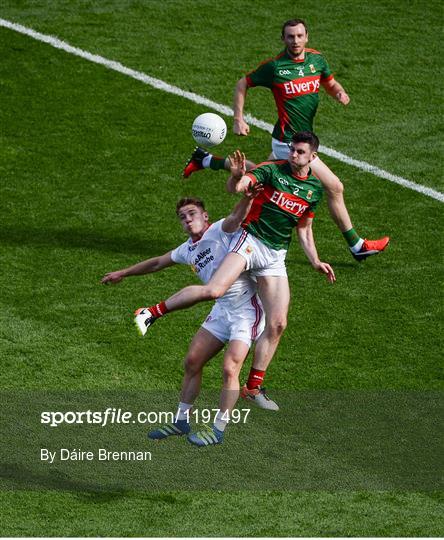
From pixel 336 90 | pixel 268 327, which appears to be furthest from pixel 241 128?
pixel 268 327

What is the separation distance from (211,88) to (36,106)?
252 centimetres

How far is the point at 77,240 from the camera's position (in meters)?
17.7

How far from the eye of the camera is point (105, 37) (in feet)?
72.4

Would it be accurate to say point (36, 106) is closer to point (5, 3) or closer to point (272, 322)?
point (5, 3)

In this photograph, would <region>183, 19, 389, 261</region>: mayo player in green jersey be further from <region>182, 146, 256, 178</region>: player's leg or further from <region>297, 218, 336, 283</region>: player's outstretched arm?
<region>297, 218, 336, 283</region>: player's outstretched arm

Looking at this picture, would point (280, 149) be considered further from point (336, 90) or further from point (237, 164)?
point (237, 164)

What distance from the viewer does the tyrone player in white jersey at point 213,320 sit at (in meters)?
13.0

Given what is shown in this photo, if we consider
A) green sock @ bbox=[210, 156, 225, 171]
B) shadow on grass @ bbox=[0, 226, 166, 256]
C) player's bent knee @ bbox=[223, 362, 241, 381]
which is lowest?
shadow on grass @ bbox=[0, 226, 166, 256]

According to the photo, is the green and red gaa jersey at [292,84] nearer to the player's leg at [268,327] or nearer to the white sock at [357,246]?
the white sock at [357,246]

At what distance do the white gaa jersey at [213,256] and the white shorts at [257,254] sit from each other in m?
0.11

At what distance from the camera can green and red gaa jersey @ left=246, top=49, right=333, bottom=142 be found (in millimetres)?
15836

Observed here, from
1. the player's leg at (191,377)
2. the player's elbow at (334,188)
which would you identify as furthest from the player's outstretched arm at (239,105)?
the player's leg at (191,377)

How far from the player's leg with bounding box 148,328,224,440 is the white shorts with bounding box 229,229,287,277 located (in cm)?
75

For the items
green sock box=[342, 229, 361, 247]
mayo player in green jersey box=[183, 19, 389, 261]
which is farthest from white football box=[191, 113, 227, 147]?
green sock box=[342, 229, 361, 247]
